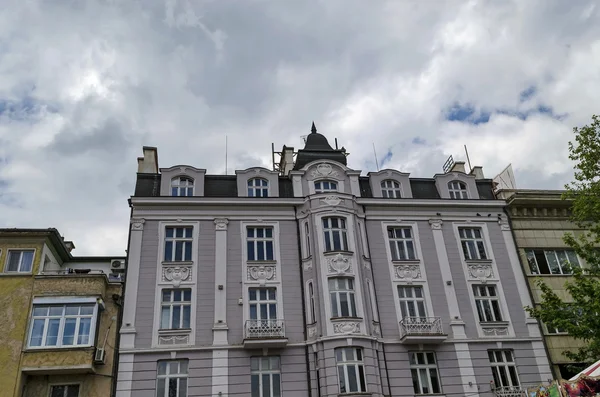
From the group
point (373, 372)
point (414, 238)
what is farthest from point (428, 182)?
point (373, 372)

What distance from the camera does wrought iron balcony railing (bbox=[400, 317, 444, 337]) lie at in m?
23.8

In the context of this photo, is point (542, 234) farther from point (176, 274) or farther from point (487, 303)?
point (176, 274)

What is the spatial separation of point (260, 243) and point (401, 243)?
23.5 ft

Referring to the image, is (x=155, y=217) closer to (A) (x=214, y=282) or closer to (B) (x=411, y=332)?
(A) (x=214, y=282)

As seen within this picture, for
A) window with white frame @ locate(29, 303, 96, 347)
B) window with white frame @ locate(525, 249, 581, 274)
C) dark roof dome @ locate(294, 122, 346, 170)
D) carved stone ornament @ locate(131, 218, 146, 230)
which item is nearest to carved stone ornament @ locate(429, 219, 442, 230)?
window with white frame @ locate(525, 249, 581, 274)

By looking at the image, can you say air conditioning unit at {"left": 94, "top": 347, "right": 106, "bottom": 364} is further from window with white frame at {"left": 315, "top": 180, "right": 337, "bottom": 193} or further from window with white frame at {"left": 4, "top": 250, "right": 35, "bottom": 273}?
window with white frame at {"left": 315, "top": 180, "right": 337, "bottom": 193}

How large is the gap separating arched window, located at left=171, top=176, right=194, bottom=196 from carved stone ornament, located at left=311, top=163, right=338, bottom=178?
20.8 ft

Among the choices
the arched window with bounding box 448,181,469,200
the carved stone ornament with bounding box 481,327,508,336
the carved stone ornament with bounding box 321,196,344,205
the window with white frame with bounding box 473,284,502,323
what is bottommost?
the carved stone ornament with bounding box 481,327,508,336

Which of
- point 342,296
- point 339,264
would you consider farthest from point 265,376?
point 339,264

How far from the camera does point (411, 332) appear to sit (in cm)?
2358

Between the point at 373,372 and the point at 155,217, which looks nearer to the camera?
the point at 373,372

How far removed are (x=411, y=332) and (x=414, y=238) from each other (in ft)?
17.0

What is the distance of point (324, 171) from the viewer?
27.9 metres

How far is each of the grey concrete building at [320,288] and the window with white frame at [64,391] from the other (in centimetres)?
202
